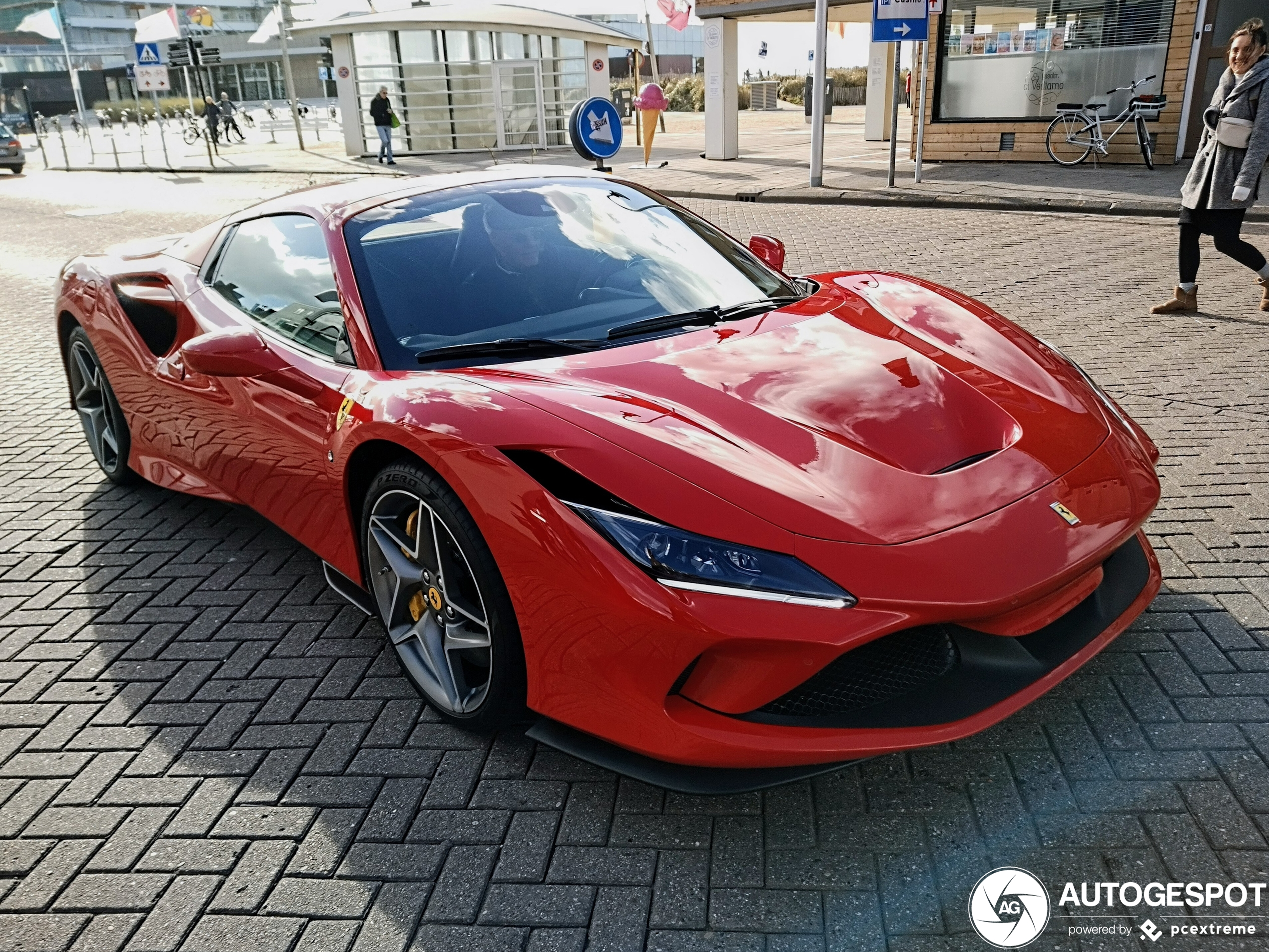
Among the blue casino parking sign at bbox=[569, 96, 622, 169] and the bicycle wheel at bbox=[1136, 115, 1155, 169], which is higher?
the blue casino parking sign at bbox=[569, 96, 622, 169]

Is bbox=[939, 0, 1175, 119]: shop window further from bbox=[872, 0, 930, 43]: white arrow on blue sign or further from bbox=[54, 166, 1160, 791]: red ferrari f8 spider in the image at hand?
bbox=[54, 166, 1160, 791]: red ferrari f8 spider

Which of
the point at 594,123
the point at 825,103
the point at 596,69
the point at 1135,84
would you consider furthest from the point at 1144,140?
the point at 825,103

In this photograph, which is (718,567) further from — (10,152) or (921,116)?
(10,152)

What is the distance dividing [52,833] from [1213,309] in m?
7.43

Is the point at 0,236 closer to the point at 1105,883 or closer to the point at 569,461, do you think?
the point at 569,461

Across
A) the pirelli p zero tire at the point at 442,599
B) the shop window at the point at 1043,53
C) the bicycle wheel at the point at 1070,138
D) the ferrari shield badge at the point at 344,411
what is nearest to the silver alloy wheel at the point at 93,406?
the ferrari shield badge at the point at 344,411

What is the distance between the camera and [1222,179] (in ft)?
22.3

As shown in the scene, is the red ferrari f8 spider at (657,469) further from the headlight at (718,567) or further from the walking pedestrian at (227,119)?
the walking pedestrian at (227,119)

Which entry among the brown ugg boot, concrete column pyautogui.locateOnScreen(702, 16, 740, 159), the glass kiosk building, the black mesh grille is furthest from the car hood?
the glass kiosk building

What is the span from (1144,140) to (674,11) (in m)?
17.7

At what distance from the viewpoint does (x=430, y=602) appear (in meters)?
2.83

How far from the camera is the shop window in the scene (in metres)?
15.7

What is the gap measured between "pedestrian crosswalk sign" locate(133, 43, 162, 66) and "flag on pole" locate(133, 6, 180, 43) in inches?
69.1

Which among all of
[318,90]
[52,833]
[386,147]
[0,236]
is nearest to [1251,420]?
[52,833]
